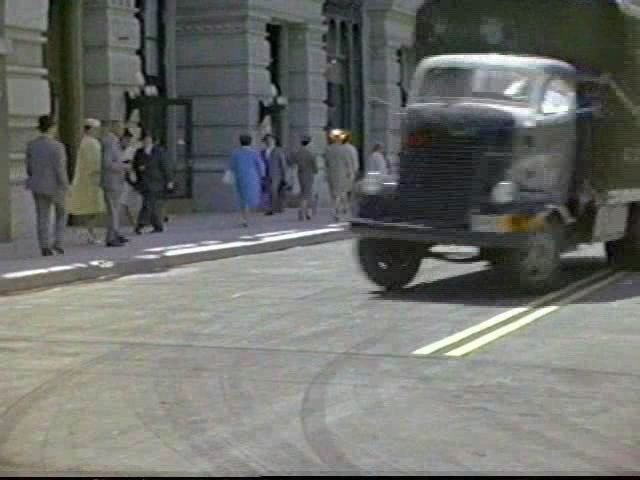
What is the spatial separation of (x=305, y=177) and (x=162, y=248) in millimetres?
7800

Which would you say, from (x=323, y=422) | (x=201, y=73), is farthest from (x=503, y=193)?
(x=201, y=73)

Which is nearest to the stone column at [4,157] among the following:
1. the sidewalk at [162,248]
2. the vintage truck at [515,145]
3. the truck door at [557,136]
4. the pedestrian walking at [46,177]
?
the sidewalk at [162,248]

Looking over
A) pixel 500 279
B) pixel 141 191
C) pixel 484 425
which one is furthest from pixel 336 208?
pixel 484 425

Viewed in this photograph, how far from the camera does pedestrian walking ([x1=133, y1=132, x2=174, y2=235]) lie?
21625 millimetres

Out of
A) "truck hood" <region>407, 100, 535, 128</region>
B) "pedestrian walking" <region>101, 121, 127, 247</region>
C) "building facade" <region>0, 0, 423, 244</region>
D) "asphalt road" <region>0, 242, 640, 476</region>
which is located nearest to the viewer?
"asphalt road" <region>0, 242, 640, 476</region>

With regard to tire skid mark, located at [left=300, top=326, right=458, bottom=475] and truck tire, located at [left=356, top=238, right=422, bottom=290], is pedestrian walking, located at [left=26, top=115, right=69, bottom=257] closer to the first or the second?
truck tire, located at [left=356, top=238, right=422, bottom=290]

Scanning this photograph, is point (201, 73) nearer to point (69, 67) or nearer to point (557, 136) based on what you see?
point (69, 67)

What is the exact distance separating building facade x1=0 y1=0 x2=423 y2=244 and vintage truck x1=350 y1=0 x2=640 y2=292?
2.00 meters

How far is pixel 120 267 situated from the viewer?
16.9 metres

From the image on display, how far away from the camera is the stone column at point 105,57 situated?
76.9 ft

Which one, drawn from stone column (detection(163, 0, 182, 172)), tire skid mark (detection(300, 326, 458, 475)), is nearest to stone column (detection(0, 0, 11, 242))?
stone column (detection(163, 0, 182, 172))

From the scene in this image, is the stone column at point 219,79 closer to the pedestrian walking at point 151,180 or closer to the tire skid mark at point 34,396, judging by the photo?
the pedestrian walking at point 151,180

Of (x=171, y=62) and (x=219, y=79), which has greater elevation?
(x=171, y=62)

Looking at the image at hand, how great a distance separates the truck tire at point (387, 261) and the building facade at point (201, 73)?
334 centimetres
